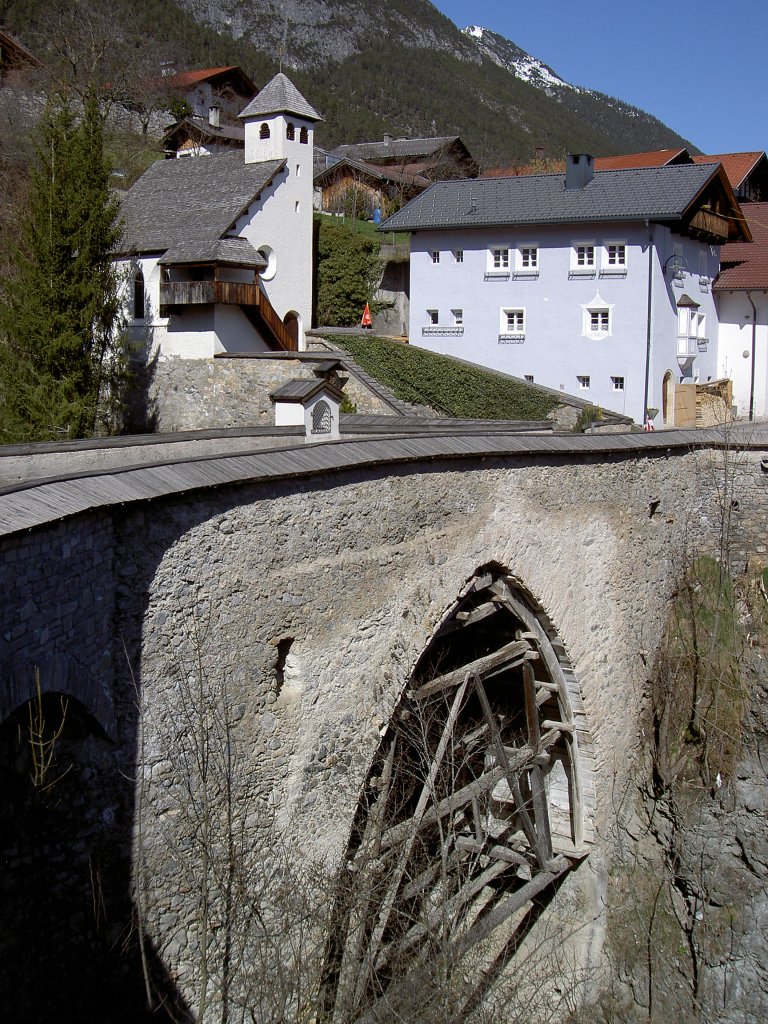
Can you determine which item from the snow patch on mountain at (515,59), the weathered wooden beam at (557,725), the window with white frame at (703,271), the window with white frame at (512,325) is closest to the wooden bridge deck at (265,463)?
the weathered wooden beam at (557,725)

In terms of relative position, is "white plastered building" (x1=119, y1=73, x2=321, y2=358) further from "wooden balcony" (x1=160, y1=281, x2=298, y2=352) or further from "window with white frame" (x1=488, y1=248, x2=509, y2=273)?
"window with white frame" (x1=488, y1=248, x2=509, y2=273)

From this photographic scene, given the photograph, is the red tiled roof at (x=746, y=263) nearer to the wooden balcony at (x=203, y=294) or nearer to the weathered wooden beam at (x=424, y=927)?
the wooden balcony at (x=203, y=294)

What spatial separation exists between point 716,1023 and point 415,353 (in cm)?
1647

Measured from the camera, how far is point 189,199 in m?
26.0

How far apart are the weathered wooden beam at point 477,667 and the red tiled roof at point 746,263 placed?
19525 millimetres

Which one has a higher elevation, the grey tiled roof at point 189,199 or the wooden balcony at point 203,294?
the grey tiled roof at point 189,199

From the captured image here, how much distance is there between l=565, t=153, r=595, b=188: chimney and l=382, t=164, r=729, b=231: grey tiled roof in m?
0.17

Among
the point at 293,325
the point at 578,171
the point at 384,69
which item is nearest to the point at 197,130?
the point at 293,325

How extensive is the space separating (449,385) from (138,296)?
7.74 metres

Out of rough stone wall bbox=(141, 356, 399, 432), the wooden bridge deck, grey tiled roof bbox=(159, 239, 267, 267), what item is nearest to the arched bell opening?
the wooden bridge deck

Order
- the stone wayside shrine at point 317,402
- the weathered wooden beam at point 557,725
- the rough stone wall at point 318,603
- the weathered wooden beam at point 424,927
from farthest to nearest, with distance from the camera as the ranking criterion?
the weathered wooden beam at point 557,725 → the stone wayside shrine at point 317,402 → the weathered wooden beam at point 424,927 → the rough stone wall at point 318,603

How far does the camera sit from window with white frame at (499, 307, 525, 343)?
2748 cm

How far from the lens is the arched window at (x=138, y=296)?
81.7 ft

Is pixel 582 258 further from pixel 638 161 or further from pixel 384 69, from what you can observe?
pixel 384 69
